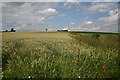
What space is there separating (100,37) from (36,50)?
308 cm

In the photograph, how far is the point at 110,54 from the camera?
10.1 metres

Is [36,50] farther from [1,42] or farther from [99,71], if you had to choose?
[99,71]

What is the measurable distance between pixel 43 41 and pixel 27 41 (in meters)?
0.65

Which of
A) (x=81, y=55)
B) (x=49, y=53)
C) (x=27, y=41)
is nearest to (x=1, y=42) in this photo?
(x=27, y=41)

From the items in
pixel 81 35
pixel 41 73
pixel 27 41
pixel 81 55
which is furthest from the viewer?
pixel 81 35

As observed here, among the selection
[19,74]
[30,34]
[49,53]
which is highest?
[30,34]

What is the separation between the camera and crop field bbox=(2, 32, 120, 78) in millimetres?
8930

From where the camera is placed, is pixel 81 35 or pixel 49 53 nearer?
pixel 49 53

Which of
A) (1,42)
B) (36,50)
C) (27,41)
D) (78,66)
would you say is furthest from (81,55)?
(1,42)

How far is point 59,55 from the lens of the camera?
32.9ft

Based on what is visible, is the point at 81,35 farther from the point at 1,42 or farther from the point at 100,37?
the point at 1,42

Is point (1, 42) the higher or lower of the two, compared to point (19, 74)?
higher

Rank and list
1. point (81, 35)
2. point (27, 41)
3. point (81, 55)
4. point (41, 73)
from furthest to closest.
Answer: point (81, 35), point (27, 41), point (81, 55), point (41, 73)

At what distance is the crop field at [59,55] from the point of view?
893cm
